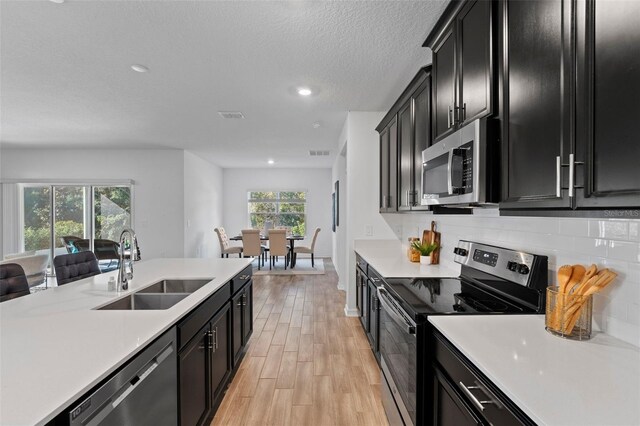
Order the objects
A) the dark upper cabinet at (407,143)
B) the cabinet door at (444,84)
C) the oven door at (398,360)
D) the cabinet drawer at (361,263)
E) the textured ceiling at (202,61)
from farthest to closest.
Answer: the cabinet drawer at (361,263), the dark upper cabinet at (407,143), the textured ceiling at (202,61), the cabinet door at (444,84), the oven door at (398,360)

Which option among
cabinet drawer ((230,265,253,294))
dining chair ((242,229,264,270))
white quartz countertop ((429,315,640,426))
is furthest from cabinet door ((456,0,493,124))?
dining chair ((242,229,264,270))

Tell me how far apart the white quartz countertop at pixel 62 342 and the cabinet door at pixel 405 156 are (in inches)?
69.1

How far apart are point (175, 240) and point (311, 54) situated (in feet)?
17.2

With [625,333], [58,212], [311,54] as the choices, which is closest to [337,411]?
[625,333]

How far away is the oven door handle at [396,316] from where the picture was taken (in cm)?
157

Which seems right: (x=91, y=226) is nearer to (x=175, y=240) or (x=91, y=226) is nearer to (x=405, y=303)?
(x=175, y=240)

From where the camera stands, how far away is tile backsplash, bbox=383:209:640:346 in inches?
43.4

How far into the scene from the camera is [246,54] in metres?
2.54

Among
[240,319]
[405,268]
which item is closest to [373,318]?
[405,268]

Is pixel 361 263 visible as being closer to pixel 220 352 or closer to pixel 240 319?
pixel 240 319

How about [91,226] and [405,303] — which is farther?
[91,226]

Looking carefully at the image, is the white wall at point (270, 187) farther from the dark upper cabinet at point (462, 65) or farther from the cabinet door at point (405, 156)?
the dark upper cabinet at point (462, 65)

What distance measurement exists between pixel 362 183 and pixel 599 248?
9.64 feet

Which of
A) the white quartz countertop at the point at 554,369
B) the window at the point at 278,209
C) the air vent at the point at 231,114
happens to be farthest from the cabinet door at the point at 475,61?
the window at the point at 278,209
